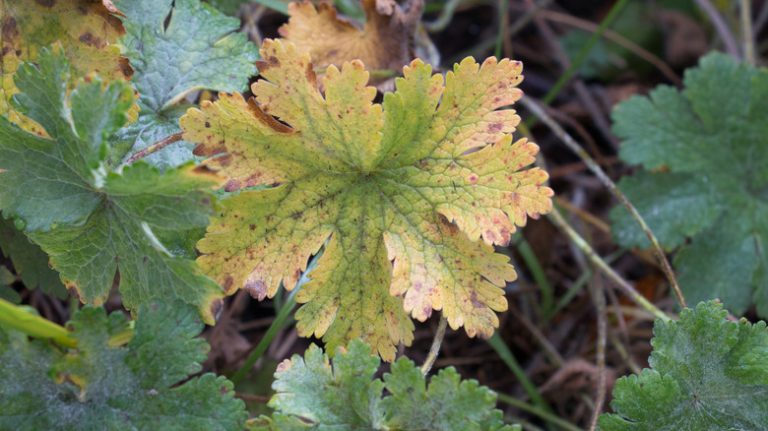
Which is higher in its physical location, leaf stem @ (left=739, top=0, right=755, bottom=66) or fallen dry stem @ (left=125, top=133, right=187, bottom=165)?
leaf stem @ (left=739, top=0, right=755, bottom=66)

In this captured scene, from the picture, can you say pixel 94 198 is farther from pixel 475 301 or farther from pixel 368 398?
pixel 475 301

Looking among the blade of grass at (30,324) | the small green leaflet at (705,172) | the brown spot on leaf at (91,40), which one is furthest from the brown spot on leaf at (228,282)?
the small green leaflet at (705,172)

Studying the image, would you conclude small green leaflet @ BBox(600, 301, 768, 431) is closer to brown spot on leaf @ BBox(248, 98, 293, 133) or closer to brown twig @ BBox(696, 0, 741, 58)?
brown spot on leaf @ BBox(248, 98, 293, 133)

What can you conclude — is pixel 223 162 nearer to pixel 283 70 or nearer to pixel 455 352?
pixel 283 70

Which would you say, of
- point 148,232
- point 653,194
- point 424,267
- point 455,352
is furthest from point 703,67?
point 148,232

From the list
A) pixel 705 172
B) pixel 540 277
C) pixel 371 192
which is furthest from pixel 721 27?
pixel 371 192

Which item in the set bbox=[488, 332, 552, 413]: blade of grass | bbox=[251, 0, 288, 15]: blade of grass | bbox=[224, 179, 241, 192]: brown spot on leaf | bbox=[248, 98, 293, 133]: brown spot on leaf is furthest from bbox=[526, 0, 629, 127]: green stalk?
bbox=[224, 179, 241, 192]: brown spot on leaf
